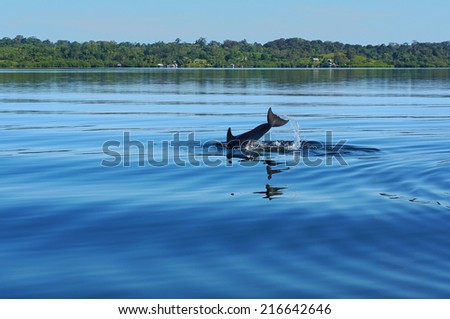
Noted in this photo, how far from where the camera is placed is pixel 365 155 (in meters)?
23.5

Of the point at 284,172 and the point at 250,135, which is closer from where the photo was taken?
the point at 284,172

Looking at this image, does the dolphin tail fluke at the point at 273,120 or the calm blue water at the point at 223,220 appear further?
the dolphin tail fluke at the point at 273,120

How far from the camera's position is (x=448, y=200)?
16062 millimetres

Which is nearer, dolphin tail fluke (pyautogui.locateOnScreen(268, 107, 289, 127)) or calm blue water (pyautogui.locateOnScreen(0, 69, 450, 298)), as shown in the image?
calm blue water (pyautogui.locateOnScreen(0, 69, 450, 298))

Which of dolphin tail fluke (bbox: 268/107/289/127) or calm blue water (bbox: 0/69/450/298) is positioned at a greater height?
dolphin tail fluke (bbox: 268/107/289/127)

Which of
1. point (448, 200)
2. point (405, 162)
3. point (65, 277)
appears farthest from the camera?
point (405, 162)

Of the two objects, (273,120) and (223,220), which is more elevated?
(273,120)

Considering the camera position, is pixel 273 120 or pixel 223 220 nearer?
pixel 223 220

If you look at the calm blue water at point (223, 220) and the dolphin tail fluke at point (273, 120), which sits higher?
the dolphin tail fluke at point (273, 120)

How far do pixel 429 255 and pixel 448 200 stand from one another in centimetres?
442
